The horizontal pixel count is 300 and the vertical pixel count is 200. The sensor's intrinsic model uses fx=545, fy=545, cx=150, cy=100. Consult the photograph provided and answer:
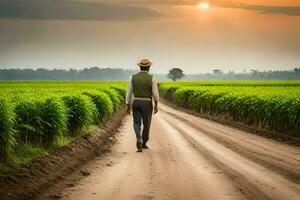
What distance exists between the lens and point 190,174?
11602mm

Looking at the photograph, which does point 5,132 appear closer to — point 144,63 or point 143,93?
point 143,93

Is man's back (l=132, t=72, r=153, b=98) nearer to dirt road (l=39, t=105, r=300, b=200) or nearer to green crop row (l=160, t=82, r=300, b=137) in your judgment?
dirt road (l=39, t=105, r=300, b=200)

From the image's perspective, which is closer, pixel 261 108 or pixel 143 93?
pixel 143 93

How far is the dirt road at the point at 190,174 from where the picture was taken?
944 centimetres

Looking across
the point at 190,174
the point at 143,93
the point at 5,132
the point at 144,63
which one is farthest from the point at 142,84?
the point at 5,132

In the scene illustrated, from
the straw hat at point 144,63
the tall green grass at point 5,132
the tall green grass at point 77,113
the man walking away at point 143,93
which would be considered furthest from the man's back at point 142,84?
the tall green grass at point 5,132

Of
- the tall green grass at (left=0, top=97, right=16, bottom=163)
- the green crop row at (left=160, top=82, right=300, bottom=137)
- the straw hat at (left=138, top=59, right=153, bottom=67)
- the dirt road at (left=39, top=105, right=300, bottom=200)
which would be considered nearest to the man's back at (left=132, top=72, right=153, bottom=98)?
the straw hat at (left=138, top=59, right=153, bottom=67)

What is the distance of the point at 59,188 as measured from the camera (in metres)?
10.0

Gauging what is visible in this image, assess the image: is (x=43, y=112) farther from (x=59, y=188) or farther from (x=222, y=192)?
(x=222, y=192)

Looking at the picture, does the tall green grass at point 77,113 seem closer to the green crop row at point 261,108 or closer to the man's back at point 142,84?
the man's back at point 142,84

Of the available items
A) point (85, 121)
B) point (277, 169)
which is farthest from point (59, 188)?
point (85, 121)

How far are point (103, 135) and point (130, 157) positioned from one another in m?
7.06

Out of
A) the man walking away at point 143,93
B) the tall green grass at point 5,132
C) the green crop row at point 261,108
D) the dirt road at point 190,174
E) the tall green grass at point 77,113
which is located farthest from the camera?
the green crop row at point 261,108

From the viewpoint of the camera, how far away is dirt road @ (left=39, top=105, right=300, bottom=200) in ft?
31.0
